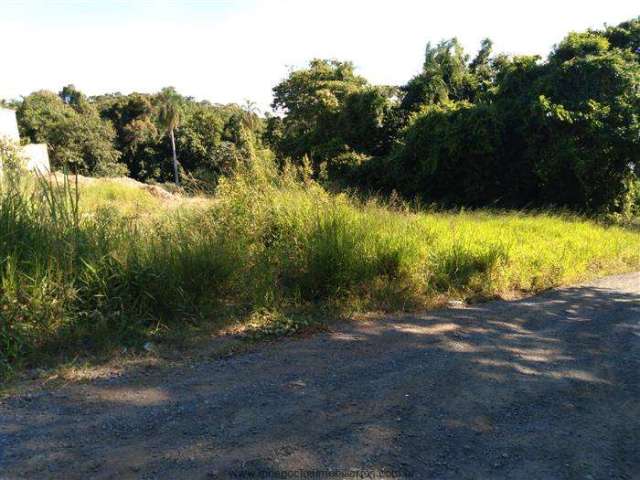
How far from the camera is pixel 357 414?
357 cm

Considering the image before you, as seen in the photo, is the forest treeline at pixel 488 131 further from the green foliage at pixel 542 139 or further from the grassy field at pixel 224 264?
the grassy field at pixel 224 264

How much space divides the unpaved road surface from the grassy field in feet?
2.77

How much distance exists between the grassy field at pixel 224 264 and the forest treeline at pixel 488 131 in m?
1.38

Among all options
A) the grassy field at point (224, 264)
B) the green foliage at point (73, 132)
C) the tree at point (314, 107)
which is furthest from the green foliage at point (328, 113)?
the green foliage at point (73, 132)

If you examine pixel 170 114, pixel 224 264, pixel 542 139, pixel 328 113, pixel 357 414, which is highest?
pixel 170 114

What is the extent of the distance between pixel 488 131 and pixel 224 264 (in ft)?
48.9

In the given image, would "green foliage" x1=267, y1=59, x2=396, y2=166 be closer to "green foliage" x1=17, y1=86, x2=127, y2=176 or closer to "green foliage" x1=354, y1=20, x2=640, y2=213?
"green foliage" x1=354, y1=20, x2=640, y2=213

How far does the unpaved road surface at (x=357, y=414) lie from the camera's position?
2986mm

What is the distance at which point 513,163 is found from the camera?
752 inches

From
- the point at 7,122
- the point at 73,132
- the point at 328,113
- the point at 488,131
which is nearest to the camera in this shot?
the point at 488,131

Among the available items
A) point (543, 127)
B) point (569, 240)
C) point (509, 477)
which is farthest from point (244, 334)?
point (543, 127)

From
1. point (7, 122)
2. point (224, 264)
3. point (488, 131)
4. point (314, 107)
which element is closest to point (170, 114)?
point (7, 122)

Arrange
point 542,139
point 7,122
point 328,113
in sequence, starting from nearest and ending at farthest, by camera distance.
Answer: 1. point 542,139
2. point 328,113
3. point 7,122

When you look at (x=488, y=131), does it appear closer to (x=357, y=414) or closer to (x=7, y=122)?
(x=357, y=414)
